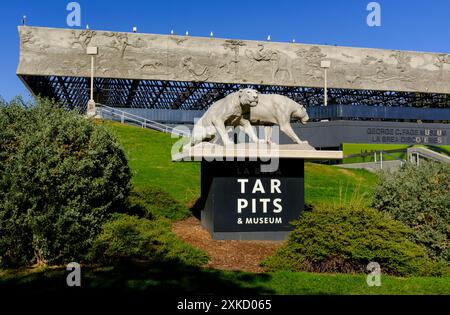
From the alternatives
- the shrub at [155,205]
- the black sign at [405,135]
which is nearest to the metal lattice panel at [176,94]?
the black sign at [405,135]

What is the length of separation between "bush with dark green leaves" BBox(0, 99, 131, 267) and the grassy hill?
88.5 inches

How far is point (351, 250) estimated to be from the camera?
26.1 feet

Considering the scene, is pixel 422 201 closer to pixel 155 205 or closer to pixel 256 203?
pixel 256 203

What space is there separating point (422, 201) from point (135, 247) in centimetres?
620

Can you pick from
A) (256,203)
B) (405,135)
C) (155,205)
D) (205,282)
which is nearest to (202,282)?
(205,282)

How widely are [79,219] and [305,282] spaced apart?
172 inches

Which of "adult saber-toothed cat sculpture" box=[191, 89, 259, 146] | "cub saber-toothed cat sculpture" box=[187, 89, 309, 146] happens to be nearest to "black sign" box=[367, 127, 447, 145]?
"cub saber-toothed cat sculpture" box=[187, 89, 309, 146]

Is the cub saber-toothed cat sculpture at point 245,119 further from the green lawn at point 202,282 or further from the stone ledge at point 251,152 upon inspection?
the green lawn at point 202,282

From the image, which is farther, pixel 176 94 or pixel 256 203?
pixel 176 94

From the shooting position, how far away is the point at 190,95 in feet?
164

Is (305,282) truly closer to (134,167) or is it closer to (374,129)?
(134,167)

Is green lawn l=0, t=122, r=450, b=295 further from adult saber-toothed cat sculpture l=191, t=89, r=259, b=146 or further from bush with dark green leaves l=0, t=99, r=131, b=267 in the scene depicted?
adult saber-toothed cat sculpture l=191, t=89, r=259, b=146

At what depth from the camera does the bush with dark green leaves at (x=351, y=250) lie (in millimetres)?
7961

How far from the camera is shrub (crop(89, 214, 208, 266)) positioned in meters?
7.98
